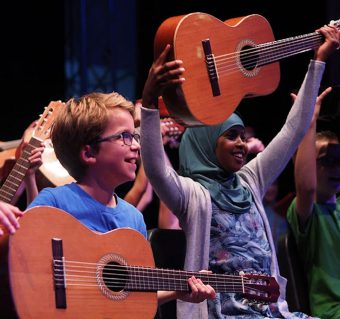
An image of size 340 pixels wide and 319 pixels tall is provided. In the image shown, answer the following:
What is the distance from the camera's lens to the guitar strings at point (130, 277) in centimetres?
254

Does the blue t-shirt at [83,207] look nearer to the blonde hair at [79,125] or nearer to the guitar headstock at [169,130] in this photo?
the blonde hair at [79,125]

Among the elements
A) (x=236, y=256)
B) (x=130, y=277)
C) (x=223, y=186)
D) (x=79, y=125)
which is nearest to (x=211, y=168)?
(x=223, y=186)

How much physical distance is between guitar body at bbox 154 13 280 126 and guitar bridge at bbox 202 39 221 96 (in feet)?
0.04

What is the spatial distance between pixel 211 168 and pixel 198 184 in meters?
0.17

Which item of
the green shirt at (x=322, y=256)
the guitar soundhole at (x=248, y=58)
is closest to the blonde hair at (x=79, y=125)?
the guitar soundhole at (x=248, y=58)

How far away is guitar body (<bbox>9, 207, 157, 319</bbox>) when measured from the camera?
238 cm

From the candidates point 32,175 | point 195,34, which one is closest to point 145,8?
point 32,175

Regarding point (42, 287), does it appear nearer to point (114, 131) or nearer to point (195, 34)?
point (114, 131)

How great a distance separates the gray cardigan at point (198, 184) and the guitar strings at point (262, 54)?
128 millimetres

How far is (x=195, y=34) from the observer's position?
307cm

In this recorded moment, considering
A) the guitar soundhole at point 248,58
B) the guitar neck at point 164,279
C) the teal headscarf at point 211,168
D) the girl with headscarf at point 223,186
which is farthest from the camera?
the teal headscarf at point 211,168

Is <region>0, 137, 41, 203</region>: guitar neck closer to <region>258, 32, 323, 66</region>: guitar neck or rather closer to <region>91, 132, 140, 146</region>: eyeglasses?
<region>91, 132, 140, 146</region>: eyeglasses

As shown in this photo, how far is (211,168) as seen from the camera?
3.55m

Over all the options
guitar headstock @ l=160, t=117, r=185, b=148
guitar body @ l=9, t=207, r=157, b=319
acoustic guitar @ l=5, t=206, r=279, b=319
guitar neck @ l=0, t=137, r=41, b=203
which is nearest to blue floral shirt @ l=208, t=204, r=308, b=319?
acoustic guitar @ l=5, t=206, r=279, b=319
